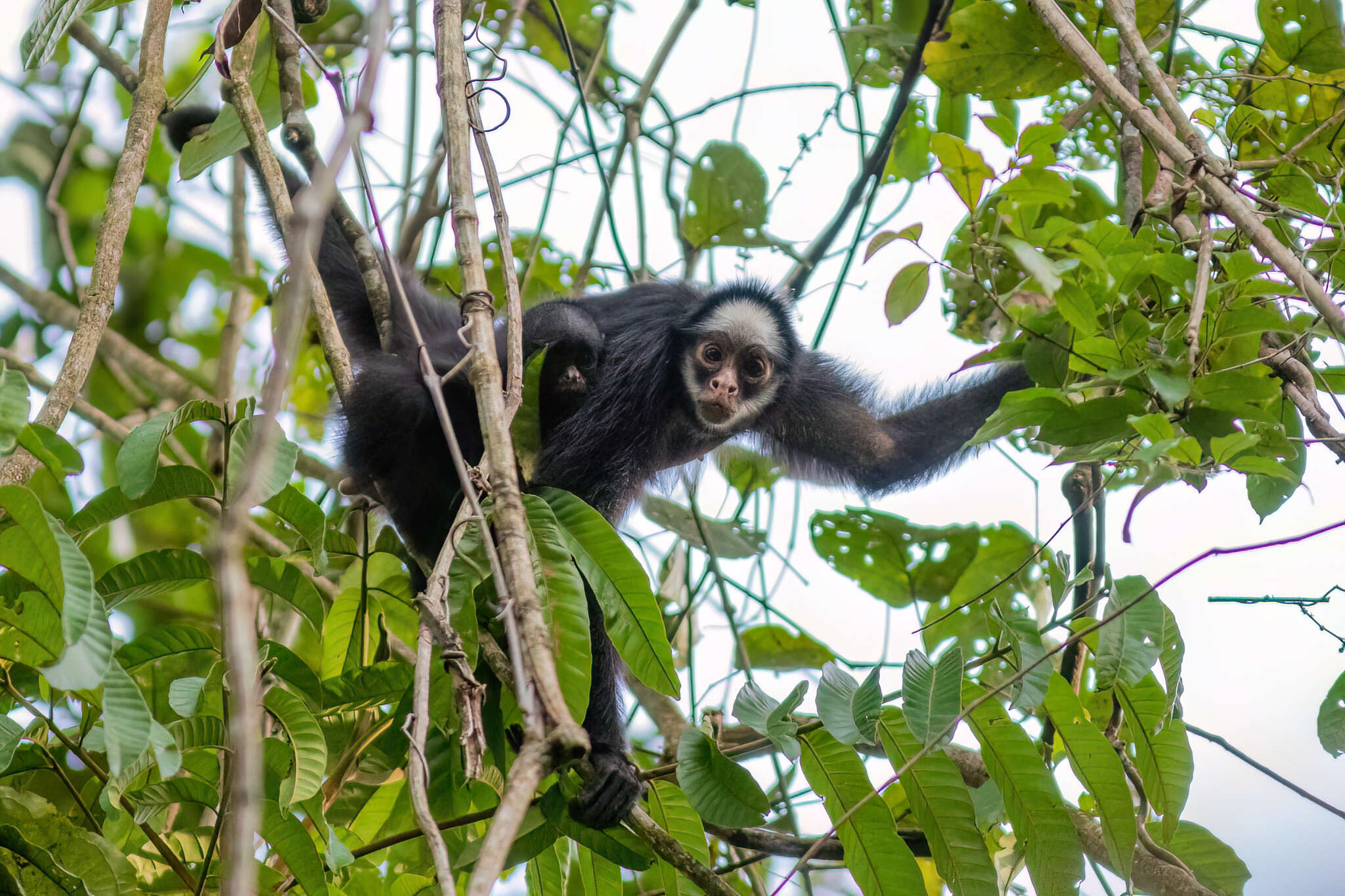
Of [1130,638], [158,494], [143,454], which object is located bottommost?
[1130,638]

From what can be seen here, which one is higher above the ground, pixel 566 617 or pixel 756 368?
pixel 756 368

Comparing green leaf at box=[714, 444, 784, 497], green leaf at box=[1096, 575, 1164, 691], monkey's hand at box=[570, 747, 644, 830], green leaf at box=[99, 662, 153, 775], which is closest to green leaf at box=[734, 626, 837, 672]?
green leaf at box=[714, 444, 784, 497]

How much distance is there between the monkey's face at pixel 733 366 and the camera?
453cm

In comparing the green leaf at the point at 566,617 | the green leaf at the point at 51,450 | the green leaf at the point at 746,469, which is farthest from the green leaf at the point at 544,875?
the green leaf at the point at 746,469

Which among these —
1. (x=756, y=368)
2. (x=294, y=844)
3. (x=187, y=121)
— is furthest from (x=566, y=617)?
(x=187, y=121)

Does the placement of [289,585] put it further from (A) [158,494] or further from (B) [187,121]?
(B) [187,121]

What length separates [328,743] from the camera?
311 centimetres

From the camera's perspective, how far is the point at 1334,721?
8.16 feet

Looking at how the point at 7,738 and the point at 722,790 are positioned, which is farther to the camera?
the point at 722,790

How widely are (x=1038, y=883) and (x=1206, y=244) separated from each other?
62.6 inches

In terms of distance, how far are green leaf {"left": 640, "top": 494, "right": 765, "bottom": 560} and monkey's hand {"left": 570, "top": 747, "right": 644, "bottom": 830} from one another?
1288mm

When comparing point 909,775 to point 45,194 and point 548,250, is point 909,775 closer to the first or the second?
point 548,250

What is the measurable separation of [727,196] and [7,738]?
3541 millimetres

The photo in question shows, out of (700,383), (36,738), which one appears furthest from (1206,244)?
(36,738)
